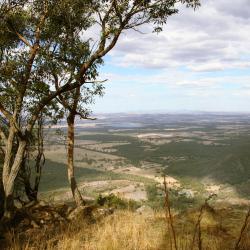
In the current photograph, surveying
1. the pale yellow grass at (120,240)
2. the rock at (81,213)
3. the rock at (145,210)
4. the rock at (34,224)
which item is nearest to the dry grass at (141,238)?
the pale yellow grass at (120,240)

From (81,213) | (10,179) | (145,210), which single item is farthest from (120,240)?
(145,210)

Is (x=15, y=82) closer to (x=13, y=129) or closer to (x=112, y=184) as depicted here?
(x=13, y=129)

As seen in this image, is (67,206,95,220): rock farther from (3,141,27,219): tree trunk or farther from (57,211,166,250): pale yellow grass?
(57,211,166,250): pale yellow grass

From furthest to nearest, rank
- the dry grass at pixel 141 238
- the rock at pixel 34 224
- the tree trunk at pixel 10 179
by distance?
the rock at pixel 34 224 < the tree trunk at pixel 10 179 < the dry grass at pixel 141 238

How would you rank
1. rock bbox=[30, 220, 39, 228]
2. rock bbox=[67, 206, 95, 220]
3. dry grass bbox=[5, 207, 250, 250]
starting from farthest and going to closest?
1. rock bbox=[67, 206, 95, 220]
2. rock bbox=[30, 220, 39, 228]
3. dry grass bbox=[5, 207, 250, 250]

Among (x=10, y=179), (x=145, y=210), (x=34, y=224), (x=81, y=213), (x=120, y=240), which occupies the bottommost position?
(x=145, y=210)

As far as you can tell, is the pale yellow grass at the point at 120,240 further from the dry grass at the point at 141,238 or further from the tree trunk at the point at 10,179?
the tree trunk at the point at 10,179

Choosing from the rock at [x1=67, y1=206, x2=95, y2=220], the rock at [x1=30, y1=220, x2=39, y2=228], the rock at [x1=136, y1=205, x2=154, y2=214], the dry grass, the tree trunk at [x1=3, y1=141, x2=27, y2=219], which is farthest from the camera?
the rock at [x1=67, y1=206, x2=95, y2=220]

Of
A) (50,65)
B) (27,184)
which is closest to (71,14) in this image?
(50,65)

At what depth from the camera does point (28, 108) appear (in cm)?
1848

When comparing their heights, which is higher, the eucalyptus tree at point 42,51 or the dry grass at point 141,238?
the eucalyptus tree at point 42,51

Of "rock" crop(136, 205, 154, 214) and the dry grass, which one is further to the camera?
"rock" crop(136, 205, 154, 214)

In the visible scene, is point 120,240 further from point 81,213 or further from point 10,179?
point 81,213

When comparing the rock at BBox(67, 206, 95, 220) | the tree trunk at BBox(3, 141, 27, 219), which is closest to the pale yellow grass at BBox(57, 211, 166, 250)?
the tree trunk at BBox(3, 141, 27, 219)
